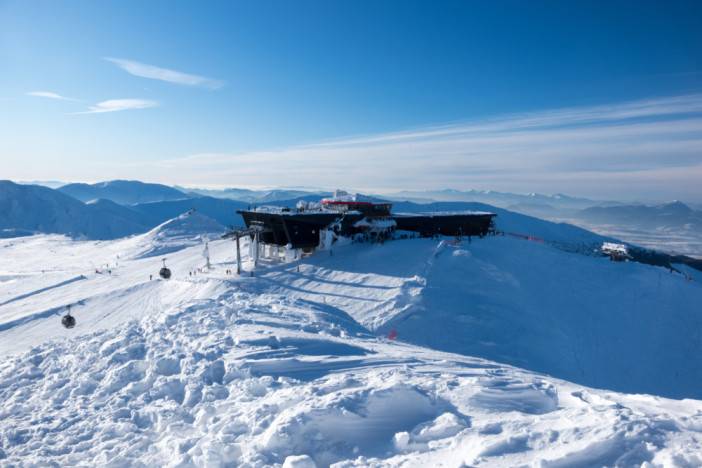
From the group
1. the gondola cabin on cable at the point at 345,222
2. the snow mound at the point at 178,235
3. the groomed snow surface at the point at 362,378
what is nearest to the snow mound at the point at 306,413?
the groomed snow surface at the point at 362,378

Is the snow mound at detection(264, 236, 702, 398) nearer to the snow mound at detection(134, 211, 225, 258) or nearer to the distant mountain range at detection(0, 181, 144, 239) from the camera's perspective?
the snow mound at detection(134, 211, 225, 258)

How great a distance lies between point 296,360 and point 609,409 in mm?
8310

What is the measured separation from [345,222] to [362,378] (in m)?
35.0

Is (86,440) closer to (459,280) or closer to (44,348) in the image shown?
(44,348)

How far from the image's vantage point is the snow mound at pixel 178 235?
86625 millimetres

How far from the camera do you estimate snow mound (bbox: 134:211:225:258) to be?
3410 inches

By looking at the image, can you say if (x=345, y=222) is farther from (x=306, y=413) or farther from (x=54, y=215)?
(x=54, y=215)

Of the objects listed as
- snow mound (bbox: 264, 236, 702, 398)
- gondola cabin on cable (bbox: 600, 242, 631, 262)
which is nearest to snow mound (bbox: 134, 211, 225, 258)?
snow mound (bbox: 264, 236, 702, 398)

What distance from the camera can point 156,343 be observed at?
15539 millimetres

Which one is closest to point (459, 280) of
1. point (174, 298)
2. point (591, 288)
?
point (591, 288)

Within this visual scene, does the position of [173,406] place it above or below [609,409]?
below

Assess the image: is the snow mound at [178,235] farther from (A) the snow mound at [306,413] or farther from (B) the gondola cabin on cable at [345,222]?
(A) the snow mound at [306,413]

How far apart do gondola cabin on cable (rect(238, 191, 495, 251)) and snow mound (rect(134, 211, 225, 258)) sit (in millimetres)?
44791

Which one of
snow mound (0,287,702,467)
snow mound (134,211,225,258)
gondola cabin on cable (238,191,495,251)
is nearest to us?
snow mound (0,287,702,467)
